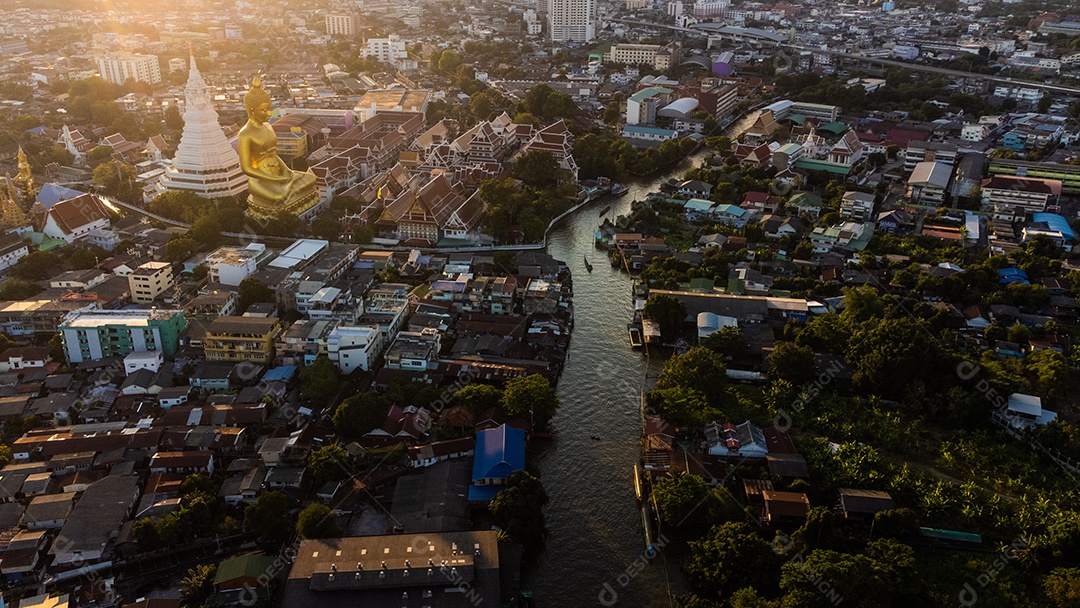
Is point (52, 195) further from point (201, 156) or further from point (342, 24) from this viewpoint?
point (342, 24)

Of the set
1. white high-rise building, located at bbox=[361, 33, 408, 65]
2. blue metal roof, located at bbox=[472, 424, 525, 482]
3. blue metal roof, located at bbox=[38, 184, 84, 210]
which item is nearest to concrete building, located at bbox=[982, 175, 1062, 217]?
blue metal roof, located at bbox=[472, 424, 525, 482]

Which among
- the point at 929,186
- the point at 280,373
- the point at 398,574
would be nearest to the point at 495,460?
the point at 398,574

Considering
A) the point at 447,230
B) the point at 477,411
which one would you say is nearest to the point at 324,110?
the point at 447,230

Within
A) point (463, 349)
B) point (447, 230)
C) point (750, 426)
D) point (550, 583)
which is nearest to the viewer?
point (550, 583)

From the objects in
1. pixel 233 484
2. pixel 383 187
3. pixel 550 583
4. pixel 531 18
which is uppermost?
pixel 531 18

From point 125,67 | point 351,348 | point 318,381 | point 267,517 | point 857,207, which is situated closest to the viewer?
point 267,517

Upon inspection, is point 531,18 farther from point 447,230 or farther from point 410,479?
point 410,479

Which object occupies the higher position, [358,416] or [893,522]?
[358,416]

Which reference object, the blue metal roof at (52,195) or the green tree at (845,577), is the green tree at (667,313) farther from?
the blue metal roof at (52,195)
